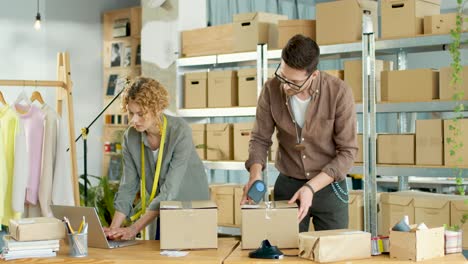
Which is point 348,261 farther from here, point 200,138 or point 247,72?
point 200,138

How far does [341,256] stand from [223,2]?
679 cm

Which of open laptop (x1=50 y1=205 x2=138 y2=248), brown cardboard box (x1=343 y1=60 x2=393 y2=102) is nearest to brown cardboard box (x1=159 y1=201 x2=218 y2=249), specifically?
open laptop (x1=50 y1=205 x2=138 y2=248)

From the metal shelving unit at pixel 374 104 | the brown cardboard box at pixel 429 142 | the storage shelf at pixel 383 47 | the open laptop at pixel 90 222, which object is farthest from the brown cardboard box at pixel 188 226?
the storage shelf at pixel 383 47

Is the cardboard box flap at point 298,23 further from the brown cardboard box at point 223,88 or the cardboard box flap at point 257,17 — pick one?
the brown cardboard box at point 223,88

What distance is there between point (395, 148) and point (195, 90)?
1.90 m

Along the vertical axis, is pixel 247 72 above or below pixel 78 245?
above

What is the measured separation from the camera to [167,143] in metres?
3.77

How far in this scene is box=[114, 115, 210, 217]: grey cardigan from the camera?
3711mm

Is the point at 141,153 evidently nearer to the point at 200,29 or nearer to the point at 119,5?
the point at 200,29

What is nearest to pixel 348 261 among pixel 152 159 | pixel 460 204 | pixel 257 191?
pixel 257 191

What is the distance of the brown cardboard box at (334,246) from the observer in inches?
118

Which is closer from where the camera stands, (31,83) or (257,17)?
(31,83)

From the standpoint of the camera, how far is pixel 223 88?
6254 millimetres

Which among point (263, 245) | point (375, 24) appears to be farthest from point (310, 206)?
point (375, 24)
